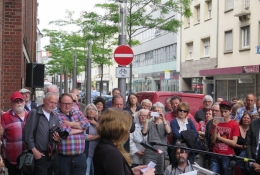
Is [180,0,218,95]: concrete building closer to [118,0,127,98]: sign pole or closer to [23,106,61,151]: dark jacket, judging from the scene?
[118,0,127,98]: sign pole

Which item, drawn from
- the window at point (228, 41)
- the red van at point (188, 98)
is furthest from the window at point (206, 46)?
the red van at point (188, 98)

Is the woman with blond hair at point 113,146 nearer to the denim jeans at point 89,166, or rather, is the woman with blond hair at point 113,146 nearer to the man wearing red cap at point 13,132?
the man wearing red cap at point 13,132

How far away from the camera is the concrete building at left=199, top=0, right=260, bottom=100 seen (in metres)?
31.5

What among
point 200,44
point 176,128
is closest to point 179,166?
point 176,128

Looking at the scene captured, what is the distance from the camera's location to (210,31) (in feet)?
127

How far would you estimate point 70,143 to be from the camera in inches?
320

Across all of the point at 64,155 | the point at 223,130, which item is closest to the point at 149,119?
the point at 223,130

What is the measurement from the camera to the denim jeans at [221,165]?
9.02 m

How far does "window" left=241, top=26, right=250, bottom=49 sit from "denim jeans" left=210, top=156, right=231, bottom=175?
969 inches

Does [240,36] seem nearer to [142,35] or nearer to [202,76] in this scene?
[202,76]

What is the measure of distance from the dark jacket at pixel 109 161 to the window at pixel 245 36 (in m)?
29.6

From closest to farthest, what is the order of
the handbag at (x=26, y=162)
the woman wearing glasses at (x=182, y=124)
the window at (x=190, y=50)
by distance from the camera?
1. the handbag at (x=26, y=162)
2. the woman wearing glasses at (x=182, y=124)
3. the window at (x=190, y=50)

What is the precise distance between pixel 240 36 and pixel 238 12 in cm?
155

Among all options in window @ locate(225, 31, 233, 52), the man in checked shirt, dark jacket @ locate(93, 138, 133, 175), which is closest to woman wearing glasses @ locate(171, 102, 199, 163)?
the man in checked shirt
